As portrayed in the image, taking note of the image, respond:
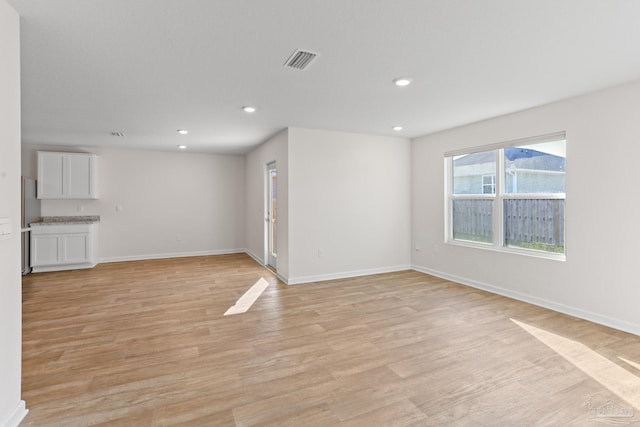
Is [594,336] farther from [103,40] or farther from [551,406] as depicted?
[103,40]

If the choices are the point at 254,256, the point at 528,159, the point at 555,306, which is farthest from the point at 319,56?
the point at 254,256

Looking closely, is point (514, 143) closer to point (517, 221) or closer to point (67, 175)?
point (517, 221)

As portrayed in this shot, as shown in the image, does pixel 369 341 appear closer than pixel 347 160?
Yes

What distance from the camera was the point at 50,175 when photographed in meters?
5.82

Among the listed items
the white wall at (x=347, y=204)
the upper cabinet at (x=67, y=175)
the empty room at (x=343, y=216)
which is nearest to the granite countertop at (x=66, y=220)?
the empty room at (x=343, y=216)

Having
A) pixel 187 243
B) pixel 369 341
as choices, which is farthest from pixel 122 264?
pixel 369 341

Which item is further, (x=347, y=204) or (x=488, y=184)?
(x=347, y=204)

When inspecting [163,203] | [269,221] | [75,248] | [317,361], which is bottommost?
[317,361]

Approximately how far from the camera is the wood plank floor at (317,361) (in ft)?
6.23

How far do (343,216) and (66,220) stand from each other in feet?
17.4
